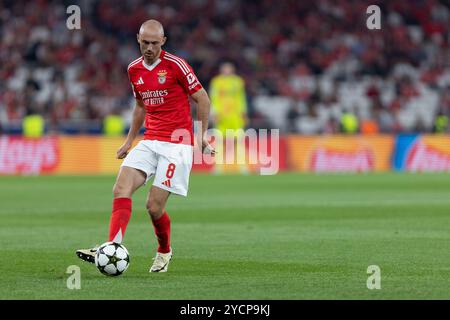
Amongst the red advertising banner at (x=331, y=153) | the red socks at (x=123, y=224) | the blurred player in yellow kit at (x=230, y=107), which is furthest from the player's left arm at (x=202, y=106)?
the red advertising banner at (x=331, y=153)

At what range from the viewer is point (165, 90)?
9266 millimetres

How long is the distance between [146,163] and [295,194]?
10561 mm

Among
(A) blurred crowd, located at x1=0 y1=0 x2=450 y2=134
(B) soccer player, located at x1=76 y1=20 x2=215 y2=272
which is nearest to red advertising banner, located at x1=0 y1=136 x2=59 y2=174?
(A) blurred crowd, located at x1=0 y1=0 x2=450 y2=134

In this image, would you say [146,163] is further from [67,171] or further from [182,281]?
[67,171]

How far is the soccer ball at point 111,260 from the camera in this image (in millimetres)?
8484

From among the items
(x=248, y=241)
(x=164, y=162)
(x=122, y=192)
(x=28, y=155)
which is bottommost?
(x=248, y=241)

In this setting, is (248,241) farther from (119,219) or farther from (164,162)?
(119,219)

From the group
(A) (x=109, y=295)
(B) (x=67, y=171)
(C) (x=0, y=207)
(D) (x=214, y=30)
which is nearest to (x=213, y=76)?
(D) (x=214, y=30)

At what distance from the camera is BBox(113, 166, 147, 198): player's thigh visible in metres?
8.98

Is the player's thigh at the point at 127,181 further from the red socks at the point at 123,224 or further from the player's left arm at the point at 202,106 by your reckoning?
the player's left arm at the point at 202,106

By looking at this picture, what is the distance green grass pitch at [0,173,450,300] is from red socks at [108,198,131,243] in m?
0.33

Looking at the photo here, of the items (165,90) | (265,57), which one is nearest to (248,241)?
(165,90)

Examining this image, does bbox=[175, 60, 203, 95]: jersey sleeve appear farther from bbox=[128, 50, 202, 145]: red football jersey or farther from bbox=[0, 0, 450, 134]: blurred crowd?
bbox=[0, 0, 450, 134]: blurred crowd

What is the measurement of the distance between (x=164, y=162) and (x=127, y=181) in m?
0.37
